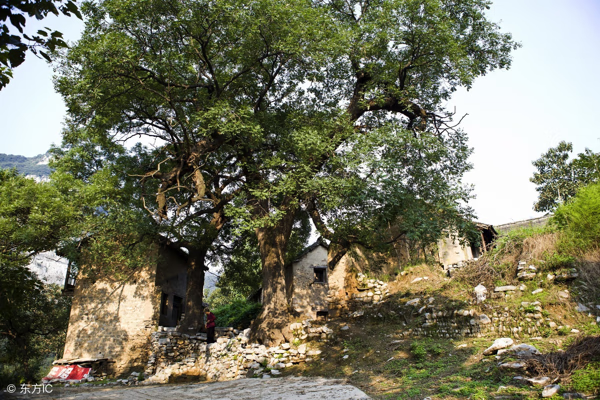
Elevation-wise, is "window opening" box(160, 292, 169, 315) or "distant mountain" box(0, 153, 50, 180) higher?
"distant mountain" box(0, 153, 50, 180)

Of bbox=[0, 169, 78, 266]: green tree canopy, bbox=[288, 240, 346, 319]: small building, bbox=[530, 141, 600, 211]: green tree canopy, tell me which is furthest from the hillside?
bbox=[530, 141, 600, 211]: green tree canopy

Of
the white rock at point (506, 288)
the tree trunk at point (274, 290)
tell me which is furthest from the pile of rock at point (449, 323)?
the tree trunk at point (274, 290)

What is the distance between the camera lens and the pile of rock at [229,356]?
10930 mm

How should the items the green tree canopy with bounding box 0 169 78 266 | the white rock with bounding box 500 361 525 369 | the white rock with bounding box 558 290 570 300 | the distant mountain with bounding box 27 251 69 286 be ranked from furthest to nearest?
the distant mountain with bounding box 27 251 69 286, the green tree canopy with bounding box 0 169 78 266, the white rock with bounding box 558 290 570 300, the white rock with bounding box 500 361 525 369

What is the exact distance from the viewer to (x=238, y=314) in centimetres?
2366

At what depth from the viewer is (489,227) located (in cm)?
2055

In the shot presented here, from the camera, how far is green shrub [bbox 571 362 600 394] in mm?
4922

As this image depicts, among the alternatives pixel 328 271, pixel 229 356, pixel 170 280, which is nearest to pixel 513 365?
pixel 229 356

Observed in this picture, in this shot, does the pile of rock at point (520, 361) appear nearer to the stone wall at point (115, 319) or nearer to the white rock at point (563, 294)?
the white rock at point (563, 294)

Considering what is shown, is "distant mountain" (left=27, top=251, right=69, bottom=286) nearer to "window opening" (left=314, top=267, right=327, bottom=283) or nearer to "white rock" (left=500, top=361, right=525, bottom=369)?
"white rock" (left=500, top=361, right=525, bottom=369)

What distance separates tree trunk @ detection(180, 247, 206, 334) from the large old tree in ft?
10.9

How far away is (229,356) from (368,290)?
7.69m

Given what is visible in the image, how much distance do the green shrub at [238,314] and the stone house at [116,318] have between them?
5.79m

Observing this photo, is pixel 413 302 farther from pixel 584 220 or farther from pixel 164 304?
pixel 164 304
